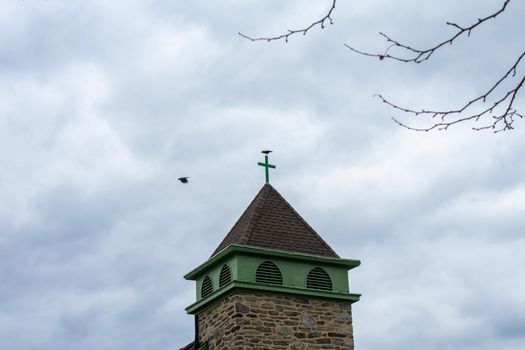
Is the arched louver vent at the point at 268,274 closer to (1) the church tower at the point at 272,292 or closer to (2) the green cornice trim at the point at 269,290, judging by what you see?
(1) the church tower at the point at 272,292

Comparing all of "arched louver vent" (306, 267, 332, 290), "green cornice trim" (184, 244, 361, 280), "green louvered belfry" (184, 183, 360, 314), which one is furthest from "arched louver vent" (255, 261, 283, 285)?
"arched louver vent" (306, 267, 332, 290)

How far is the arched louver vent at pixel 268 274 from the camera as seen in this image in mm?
18203

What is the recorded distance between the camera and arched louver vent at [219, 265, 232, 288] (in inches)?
720

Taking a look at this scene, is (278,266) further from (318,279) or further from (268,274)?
(318,279)

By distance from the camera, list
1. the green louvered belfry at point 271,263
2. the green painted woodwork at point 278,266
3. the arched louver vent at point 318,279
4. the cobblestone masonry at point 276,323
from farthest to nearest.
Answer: the arched louver vent at point 318,279, the green louvered belfry at point 271,263, the green painted woodwork at point 278,266, the cobblestone masonry at point 276,323

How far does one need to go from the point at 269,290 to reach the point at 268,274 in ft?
1.33

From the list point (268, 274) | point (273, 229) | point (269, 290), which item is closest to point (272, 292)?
point (269, 290)

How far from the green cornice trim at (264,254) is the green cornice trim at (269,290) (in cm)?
Answer: 61

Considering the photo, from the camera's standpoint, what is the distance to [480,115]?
5.84 metres

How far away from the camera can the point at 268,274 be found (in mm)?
18312

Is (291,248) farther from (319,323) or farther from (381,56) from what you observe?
(381,56)

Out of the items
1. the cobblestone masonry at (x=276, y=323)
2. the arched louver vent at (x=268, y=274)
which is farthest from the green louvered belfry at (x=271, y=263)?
the cobblestone masonry at (x=276, y=323)

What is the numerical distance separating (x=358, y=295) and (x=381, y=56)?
13.6 meters

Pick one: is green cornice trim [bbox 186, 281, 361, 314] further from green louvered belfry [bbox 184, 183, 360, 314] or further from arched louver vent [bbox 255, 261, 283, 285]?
arched louver vent [bbox 255, 261, 283, 285]
